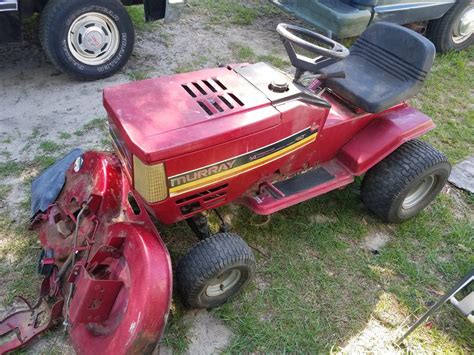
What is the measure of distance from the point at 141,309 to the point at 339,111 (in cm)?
153

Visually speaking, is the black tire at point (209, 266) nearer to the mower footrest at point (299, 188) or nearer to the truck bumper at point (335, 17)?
the mower footrest at point (299, 188)

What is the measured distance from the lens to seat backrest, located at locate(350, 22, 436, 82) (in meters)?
2.59

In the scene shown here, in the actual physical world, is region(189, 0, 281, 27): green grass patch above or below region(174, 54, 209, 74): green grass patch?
above

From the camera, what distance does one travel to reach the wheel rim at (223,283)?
2.23 metres

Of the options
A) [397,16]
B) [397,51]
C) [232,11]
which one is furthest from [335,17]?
[397,51]

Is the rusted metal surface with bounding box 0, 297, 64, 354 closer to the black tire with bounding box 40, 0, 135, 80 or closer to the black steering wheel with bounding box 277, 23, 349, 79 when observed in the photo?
the black steering wheel with bounding box 277, 23, 349, 79

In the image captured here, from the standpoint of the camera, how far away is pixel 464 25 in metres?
4.98

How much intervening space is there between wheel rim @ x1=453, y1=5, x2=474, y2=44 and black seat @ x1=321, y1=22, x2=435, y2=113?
105 inches

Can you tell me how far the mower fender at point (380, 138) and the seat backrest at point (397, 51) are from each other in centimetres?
24

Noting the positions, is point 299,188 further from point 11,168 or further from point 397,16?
point 397,16

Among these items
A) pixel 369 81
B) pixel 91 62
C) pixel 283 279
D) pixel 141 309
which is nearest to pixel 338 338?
pixel 283 279

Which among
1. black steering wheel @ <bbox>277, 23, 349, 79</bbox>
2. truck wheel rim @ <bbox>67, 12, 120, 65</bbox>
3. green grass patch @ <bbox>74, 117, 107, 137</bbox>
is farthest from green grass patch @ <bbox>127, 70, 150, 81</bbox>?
black steering wheel @ <bbox>277, 23, 349, 79</bbox>

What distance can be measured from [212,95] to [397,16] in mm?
3148

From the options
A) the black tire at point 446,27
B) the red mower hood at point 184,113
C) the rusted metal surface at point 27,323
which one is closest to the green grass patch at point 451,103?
the black tire at point 446,27
